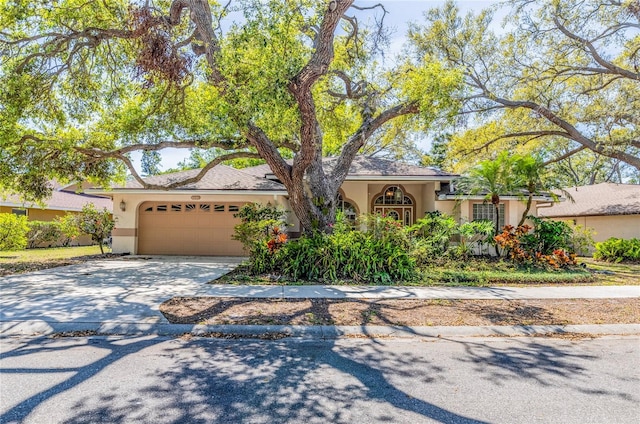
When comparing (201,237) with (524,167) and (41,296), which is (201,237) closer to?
(41,296)

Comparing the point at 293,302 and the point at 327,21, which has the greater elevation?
the point at 327,21

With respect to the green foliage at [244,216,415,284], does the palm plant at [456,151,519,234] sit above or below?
above

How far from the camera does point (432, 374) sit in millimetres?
4219

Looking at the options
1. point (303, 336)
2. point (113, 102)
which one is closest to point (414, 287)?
point (303, 336)

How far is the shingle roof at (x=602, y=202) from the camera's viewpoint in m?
19.3

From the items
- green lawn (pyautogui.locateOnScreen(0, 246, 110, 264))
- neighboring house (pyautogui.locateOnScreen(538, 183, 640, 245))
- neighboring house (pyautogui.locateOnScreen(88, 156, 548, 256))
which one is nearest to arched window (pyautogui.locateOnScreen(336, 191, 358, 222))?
neighboring house (pyautogui.locateOnScreen(88, 156, 548, 256))

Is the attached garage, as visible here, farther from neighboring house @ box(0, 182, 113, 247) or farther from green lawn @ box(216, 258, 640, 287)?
neighboring house @ box(0, 182, 113, 247)

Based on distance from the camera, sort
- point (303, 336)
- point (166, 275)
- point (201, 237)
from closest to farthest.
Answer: point (303, 336), point (166, 275), point (201, 237)

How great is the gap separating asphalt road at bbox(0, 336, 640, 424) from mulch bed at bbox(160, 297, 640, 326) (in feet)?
2.54

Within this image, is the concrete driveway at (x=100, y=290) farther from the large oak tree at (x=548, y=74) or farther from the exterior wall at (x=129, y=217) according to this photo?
the large oak tree at (x=548, y=74)

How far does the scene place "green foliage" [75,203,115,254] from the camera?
52.6 feet

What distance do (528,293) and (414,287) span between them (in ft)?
8.24

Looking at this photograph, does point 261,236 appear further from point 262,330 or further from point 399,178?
point 399,178

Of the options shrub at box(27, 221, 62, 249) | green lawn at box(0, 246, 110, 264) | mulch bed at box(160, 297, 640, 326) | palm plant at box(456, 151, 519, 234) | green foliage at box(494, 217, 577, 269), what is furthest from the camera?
shrub at box(27, 221, 62, 249)
